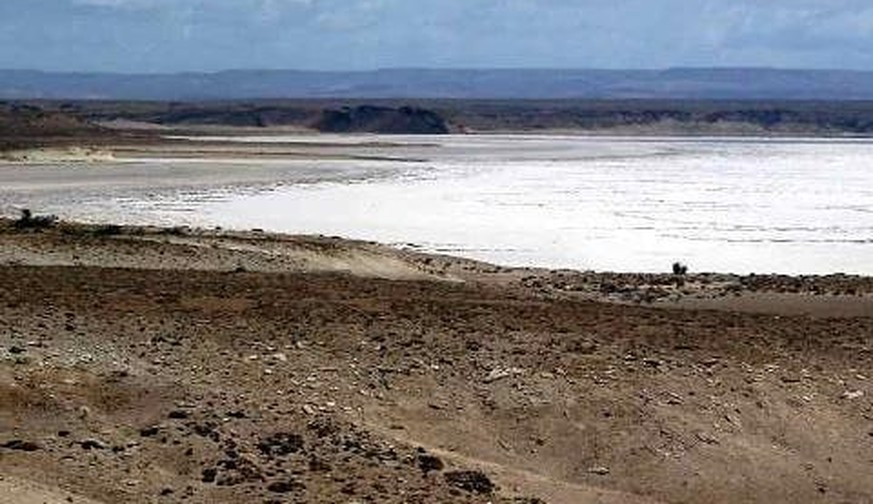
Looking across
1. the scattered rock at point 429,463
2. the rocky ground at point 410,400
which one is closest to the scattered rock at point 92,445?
the rocky ground at point 410,400

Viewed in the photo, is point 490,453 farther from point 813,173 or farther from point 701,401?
point 813,173

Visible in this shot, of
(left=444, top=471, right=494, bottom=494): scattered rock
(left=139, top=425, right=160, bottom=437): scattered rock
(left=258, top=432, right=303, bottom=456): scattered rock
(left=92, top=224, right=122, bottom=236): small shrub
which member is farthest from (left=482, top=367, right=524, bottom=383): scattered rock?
(left=92, top=224, right=122, bottom=236): small shrub

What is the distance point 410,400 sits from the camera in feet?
37.9

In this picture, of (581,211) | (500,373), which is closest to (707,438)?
(500,373)

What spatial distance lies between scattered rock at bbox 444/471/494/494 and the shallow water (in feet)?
52.6

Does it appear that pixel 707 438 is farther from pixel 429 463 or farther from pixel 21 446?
pixel 21 446

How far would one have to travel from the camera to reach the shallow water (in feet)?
93.4

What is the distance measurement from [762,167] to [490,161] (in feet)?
40.8

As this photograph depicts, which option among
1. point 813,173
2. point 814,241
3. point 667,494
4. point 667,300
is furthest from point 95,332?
point 813,173

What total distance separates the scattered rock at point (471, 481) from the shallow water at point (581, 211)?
16.0m

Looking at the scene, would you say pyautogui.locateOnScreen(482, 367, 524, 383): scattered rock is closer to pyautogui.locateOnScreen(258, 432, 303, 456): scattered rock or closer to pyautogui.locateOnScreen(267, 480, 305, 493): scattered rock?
pyautogui.locateOnScreen(258, 432, 303, 456): scattered rock

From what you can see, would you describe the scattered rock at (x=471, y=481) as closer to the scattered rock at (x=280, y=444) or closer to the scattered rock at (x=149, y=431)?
the scattered rock at (x=280, y=444)

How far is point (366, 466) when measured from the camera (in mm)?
10016

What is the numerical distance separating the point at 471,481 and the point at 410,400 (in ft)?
5.68
